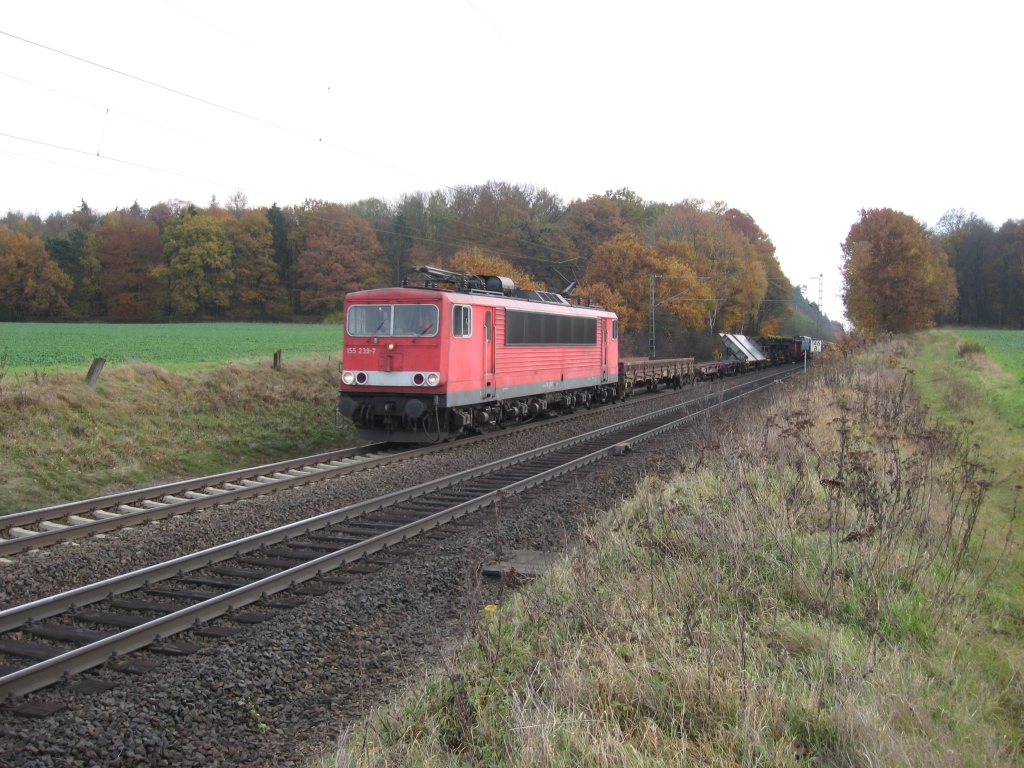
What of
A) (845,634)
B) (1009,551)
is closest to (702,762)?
(845,634)

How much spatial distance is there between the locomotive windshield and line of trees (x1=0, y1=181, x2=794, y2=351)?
101ft

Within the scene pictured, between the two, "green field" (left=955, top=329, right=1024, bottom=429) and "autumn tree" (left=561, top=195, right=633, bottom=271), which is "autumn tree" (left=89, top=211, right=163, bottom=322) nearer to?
"autumn tree" (left=561, top=195, right=633, bottom=271)

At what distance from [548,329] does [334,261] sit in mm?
30643

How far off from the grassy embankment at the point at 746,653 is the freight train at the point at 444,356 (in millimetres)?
7917

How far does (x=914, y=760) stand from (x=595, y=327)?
66.2 ft

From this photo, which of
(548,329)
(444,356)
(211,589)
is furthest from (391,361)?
(211,589)

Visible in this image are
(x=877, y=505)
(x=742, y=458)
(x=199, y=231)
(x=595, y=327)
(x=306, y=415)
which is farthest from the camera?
(x=199, y=231)

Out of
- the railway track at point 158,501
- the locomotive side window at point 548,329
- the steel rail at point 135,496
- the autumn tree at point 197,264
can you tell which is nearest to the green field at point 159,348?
the steel rail at point 135,496

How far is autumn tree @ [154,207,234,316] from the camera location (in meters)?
51.6

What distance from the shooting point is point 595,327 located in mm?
23344

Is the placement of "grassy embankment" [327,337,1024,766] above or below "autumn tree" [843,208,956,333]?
below

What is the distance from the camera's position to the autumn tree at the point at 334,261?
4734cm

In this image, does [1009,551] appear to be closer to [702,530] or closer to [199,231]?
[702,530]

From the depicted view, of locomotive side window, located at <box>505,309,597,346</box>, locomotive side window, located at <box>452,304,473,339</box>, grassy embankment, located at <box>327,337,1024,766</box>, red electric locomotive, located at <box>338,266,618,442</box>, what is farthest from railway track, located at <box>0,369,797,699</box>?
locomotive side window, located at <box>505,309,597,346</box>
